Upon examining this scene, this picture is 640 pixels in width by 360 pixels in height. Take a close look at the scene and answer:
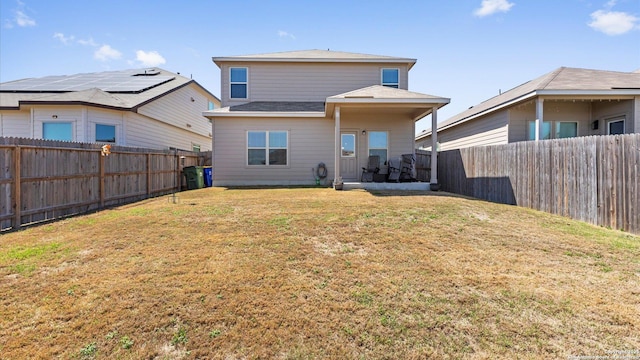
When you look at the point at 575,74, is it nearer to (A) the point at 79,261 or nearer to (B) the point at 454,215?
(B) the point at 454,215

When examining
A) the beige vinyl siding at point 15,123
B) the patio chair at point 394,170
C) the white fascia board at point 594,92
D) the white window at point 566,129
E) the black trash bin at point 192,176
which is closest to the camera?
the white fascia board at point 594,92

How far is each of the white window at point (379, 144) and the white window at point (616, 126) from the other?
789 cm

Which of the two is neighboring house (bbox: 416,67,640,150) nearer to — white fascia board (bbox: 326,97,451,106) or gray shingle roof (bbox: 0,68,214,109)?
white fascia board (bbox: 326,97,451,106)

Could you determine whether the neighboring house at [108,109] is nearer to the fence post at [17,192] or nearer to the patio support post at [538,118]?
the fence post at [17,192]

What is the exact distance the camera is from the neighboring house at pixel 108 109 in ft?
38.5

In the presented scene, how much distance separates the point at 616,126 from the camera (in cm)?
1042

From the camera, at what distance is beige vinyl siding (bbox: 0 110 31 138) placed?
12391mm

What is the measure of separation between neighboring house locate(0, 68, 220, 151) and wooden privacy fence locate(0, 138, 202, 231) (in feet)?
14.8

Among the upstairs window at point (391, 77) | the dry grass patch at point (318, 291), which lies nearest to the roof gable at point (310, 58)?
the upstairs window at point (391, 77)

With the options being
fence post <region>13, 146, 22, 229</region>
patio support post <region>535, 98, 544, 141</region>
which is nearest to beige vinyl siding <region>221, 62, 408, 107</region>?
patio support post <region>535, 98, 544, 141</region>

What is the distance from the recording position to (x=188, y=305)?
2.68 meters

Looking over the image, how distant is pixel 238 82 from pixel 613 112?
48.4 feet

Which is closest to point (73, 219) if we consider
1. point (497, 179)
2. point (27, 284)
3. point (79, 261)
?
point (79, 261)

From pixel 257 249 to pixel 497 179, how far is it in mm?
7455
